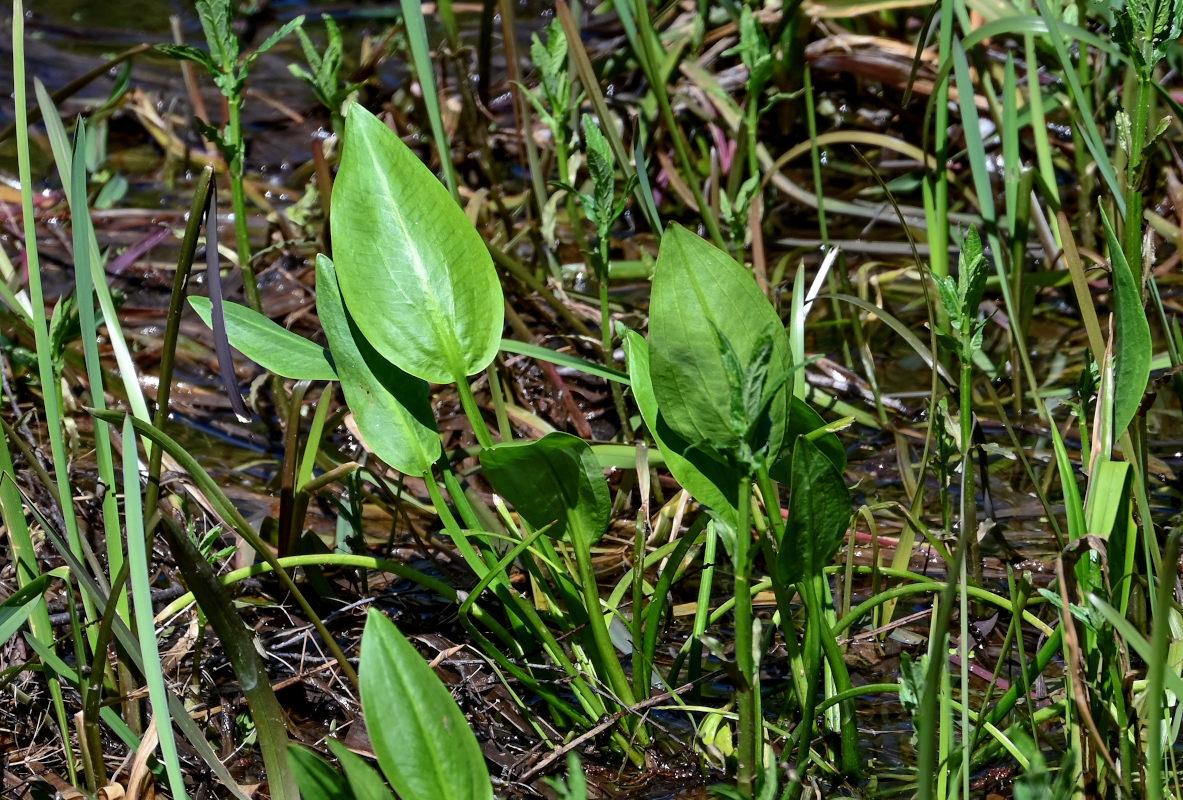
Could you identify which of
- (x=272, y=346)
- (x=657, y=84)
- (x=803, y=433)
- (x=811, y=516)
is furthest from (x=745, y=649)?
(x=657, y=84)

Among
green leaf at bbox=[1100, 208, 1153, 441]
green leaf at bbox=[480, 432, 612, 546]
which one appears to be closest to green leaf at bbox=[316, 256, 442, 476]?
green leaf at bbox=[480, 432, 612, 546]

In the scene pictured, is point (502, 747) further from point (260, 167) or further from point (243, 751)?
point (260, 167)

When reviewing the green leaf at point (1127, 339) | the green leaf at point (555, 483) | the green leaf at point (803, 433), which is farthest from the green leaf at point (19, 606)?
the green leaf at point (1127, 339)

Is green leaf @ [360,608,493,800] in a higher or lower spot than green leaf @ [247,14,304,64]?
lower

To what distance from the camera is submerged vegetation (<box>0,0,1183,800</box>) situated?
3.34 ft

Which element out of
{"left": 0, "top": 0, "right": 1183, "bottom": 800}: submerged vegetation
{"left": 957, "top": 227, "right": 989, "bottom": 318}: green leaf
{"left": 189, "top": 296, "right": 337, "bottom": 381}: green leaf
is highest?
{"left": 957, "top": 227, "right": 989, "bottom": 318}: green leaf

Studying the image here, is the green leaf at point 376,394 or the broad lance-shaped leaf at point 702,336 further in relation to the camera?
→ the green leaf at point 376,394

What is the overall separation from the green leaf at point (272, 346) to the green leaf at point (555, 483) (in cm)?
22

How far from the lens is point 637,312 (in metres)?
2.08

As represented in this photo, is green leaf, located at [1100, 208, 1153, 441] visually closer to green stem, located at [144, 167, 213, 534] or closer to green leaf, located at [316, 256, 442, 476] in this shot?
green leaf, located at [316, 256, 442, 476]

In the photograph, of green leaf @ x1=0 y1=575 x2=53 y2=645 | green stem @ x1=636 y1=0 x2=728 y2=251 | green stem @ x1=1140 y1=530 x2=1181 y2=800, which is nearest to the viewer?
green stem @ x1=1140 y1=530 x2=1181 y2=800

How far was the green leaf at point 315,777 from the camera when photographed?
0.92 meters

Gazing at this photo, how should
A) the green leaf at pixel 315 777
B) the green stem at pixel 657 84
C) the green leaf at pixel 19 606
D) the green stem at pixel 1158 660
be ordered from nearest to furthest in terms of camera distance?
the green stem at pixel 1158 660, the green leaf at pixel 315 777, the green leaf at pixel 19 606, the green stem at pixel 657 84

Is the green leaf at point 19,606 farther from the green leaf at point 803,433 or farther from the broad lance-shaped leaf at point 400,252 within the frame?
the green leaf at point 803,433
